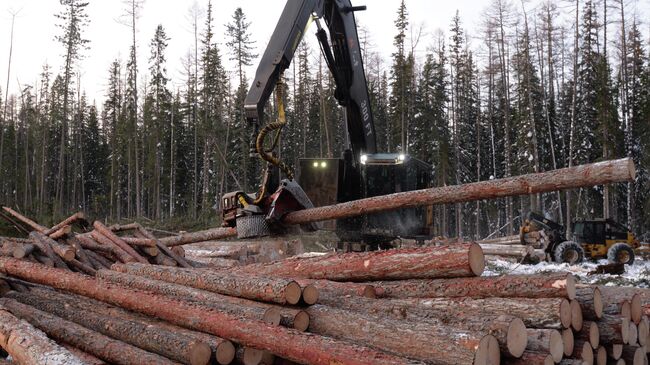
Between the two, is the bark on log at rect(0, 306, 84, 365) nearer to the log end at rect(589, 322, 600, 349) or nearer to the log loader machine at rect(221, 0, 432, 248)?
the log end at rect(589, 322, 600, 349)

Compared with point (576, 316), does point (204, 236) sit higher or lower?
higher

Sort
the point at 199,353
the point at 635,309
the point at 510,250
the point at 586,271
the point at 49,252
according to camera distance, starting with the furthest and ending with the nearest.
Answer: the point at 510,250, the point at 586,271, the point at 49,252, the point at 635,309, the point at 199,353

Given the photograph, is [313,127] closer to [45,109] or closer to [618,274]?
[45,109]

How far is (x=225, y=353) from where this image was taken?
12.4 ft

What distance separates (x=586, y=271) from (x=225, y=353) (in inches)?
540

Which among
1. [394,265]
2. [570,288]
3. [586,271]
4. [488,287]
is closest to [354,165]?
[394,265]

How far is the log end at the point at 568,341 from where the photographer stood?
12.0ft

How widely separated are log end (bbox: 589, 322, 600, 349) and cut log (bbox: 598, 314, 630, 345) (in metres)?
0.12

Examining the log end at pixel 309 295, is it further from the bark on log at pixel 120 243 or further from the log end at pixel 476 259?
the bark on log at pixel 120 243

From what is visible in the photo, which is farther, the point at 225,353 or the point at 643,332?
the point at 643,332

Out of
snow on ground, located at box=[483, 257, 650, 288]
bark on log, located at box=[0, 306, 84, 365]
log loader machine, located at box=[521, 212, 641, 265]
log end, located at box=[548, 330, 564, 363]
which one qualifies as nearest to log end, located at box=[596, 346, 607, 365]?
log end, located at box=[548, 330, 564, 363]

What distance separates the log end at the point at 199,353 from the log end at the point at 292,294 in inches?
27.6

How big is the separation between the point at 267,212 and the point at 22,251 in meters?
3.57

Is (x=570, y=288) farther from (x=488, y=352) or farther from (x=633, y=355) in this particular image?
(x=488, y=352)
